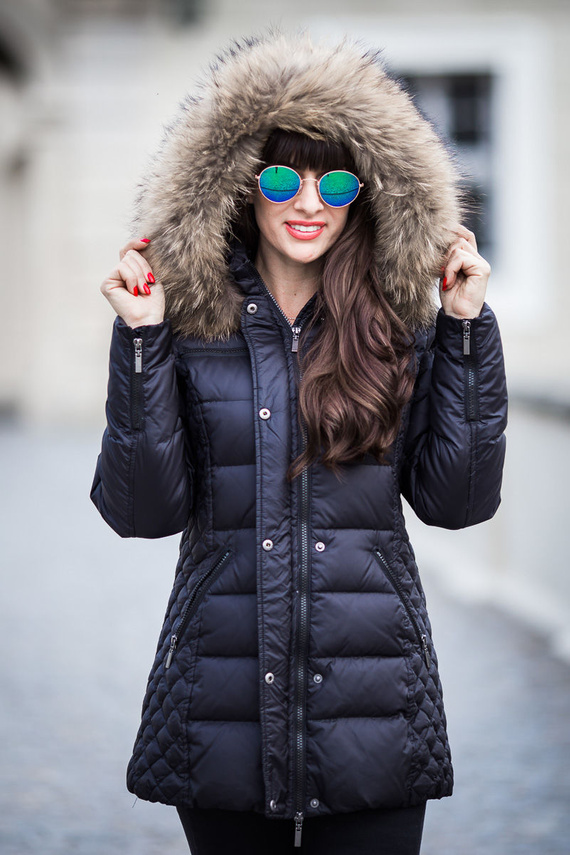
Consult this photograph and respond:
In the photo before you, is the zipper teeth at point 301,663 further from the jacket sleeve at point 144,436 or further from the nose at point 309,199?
the nose at point 309,199

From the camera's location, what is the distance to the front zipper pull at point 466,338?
7.69 feet

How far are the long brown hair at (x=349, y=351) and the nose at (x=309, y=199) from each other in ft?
0.17

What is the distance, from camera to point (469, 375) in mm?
2344

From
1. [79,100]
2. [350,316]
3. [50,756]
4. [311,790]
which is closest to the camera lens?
[311,790]

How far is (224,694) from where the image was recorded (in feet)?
7.39

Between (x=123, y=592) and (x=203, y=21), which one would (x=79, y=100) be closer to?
(x=203, y=21)

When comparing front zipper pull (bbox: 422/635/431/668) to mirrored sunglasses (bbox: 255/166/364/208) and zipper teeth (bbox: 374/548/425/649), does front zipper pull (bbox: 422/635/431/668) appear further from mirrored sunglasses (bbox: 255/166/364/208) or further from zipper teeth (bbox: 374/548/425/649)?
mirrored sunglasses (bbox: 255/166/364/208)

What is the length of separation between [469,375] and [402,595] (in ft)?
1.39

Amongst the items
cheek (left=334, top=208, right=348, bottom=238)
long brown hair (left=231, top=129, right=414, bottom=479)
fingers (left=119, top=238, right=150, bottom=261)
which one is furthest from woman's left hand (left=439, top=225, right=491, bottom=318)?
fingers (left=119, top=238, right=150, bottom=261)

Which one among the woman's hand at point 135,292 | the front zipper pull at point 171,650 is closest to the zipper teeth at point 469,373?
the woman's hand at point 135,292

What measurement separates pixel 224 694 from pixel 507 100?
12.6m

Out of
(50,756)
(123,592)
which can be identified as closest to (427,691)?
(50,756)

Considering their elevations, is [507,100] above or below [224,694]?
above

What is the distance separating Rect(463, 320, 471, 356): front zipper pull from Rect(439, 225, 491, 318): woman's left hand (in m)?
0.02
